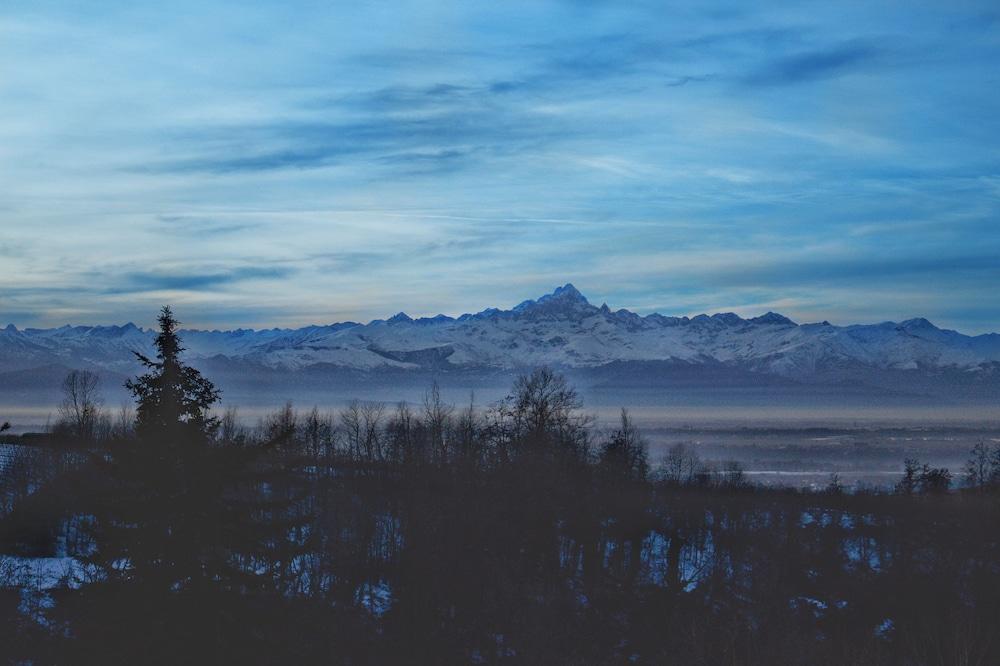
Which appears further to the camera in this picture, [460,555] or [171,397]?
[460,555]

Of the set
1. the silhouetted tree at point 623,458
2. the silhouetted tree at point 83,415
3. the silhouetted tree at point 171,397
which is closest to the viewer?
the silhouetted tree at point 171,397

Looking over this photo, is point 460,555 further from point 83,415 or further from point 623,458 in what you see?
point 83,415

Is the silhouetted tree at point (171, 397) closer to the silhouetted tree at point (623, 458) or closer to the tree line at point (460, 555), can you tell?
the tree line at point (460, 555)

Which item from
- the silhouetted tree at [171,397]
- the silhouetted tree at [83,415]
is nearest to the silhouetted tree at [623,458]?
the silhouetted tree at [83,415]

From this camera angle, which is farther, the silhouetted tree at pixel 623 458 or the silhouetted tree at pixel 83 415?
the silhouetted tree at pixel 83 415

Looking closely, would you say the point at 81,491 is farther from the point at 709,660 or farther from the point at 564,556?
the point at 564,556

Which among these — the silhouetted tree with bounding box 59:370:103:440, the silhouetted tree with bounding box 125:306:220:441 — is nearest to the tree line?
the silhouetted tree with bounding box 125:306:220:441

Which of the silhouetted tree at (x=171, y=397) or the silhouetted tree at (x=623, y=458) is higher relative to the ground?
the silhouetted tree at (x=171, y=397)

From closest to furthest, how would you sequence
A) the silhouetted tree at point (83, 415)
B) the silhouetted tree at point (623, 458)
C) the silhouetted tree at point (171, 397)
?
1. the silhouetted tree at point (171, 397)
2. the silhouetted tree at point (623, 458)
3. the silhouetted tree at point (83, 415)

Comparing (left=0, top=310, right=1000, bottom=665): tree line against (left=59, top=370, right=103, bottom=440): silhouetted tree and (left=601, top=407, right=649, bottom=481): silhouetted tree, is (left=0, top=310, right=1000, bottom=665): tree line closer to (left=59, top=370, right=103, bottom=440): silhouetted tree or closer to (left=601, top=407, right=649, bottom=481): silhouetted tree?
(left=601, top=407, right=649, bottom=481): silhouetted tree

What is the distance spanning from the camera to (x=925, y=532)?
332 feet

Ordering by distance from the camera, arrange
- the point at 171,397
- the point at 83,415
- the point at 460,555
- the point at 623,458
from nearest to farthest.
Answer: the point at 171,397 < the point at 460,555 < the point at 623,458 < the point at 83,415

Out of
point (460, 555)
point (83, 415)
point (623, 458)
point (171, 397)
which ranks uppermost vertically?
point (171, 397)

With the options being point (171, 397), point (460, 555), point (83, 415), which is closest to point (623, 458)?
point (460, 555)
